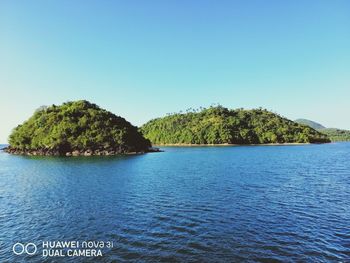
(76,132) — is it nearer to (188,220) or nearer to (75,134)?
(75,134)

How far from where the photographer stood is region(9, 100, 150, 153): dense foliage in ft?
438

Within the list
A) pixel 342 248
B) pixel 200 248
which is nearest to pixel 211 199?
pixel 200 248

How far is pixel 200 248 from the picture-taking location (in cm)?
1947

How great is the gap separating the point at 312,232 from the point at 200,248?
36.2ft

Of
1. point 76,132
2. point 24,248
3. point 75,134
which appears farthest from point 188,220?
point 76,132

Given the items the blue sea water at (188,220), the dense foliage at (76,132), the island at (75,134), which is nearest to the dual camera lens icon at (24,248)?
the blue sea water at (188,220)

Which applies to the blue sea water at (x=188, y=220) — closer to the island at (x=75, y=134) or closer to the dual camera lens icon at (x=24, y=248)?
the dual camera lens icon at (x=24, y=248)

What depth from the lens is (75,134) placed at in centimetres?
13788

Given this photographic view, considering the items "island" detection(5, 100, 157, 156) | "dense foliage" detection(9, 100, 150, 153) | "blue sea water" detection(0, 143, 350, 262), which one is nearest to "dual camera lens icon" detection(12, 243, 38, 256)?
"blue sea water" detection(0, 143, 350, 262)

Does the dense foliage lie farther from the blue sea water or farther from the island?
the blue sea water

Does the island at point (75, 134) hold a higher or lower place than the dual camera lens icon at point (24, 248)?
higher

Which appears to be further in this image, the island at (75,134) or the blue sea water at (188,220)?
the island at (75,134)

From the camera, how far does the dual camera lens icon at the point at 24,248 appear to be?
19.7 meters

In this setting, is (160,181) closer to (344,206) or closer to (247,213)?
(247,213)
